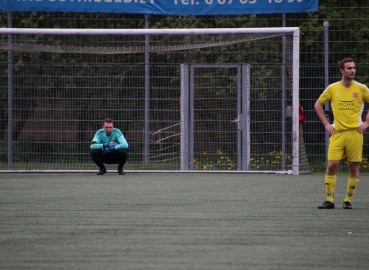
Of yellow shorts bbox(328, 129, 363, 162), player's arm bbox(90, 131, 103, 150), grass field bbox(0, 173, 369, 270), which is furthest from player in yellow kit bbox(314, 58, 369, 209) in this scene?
player's arm bbox(90, 131, 103, 150)

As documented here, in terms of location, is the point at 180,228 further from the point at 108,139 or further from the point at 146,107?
the point at 146,107

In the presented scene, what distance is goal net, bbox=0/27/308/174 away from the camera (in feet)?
52.3

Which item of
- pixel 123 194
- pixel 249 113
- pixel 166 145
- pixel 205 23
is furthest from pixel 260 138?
pixel 123 194

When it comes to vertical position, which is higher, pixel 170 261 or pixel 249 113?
pixel 249 113

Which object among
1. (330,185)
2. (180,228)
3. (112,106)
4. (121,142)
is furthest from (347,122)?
(112,106)

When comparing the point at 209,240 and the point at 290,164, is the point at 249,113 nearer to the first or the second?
the point at 290,164

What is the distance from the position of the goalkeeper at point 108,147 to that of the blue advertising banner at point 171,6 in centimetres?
242

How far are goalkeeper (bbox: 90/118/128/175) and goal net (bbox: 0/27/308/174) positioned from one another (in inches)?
33.5

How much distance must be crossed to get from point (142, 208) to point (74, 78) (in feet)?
26.1

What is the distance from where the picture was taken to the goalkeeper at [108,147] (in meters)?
15.1

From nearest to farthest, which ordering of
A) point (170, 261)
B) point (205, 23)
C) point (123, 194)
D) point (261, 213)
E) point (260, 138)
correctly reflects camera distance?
point (170, 261), point (261, 213), point (123, 194), point (260, 138), point (205, 23)

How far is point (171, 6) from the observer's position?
51.7ft

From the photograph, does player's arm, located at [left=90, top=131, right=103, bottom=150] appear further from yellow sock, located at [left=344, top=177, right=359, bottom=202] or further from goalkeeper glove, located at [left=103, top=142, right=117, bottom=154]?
yellow sock, located at [left=344, top=177, right=359, bottom=202]

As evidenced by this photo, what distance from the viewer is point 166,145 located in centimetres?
1605
